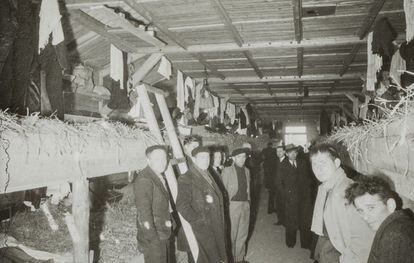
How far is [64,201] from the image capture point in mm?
5848

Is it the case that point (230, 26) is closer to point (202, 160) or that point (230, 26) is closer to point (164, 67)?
point (202, 160)

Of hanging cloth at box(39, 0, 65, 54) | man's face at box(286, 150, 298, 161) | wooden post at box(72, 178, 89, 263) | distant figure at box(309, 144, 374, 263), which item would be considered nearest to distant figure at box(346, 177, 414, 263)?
distant figure at box(309, 144, 374, 263)

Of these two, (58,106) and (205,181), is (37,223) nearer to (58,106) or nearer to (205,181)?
(58,106)

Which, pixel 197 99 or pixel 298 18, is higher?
pixel 298 18

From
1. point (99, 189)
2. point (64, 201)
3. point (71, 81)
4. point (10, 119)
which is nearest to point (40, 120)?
point (10, 119)

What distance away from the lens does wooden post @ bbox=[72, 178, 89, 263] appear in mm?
3824

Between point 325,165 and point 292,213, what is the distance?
4.07 meters

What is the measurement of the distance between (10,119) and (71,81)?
162 inches

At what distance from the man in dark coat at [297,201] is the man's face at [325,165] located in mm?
3749

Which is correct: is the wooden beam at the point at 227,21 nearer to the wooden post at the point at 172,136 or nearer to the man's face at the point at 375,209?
the wooden post at the point at 172,136

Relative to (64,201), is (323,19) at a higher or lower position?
higher

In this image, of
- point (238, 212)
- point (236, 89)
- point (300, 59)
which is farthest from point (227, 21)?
point (236, 89)

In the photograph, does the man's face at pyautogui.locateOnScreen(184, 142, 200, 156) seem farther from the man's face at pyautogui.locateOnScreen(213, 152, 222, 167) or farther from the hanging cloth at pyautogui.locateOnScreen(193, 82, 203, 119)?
the hanging cloth at pyautogui.locateOnScreen(193, 82, 203, 119)

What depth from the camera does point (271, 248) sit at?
7449 millimetres
